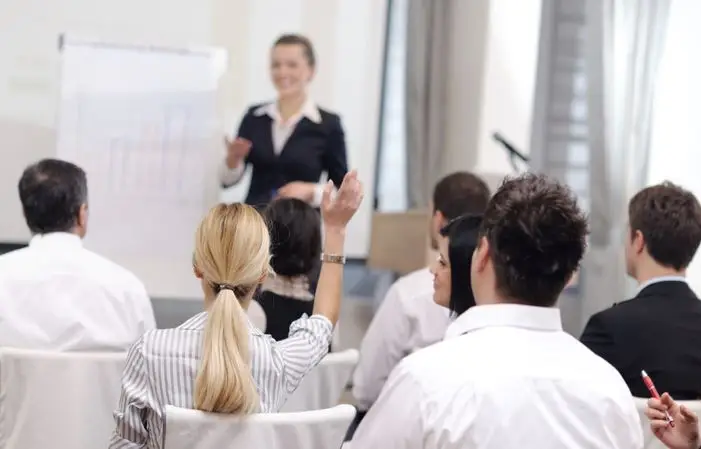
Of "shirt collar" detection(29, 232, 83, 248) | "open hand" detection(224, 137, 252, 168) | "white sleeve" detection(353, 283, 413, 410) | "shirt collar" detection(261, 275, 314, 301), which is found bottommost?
"white sleeve" detection(353, 283, 413, 410)

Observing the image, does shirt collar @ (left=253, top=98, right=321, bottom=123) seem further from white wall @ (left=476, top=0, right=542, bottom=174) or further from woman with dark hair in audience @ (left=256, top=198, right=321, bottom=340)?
woman with dark hair in audience @ (left=256, top=198, right=321, bottom=340)

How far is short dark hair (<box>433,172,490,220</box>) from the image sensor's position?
10.1ft

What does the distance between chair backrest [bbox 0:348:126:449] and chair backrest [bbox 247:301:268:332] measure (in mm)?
399

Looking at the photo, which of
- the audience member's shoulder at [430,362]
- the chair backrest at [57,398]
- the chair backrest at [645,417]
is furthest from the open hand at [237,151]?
the audience member's shoulder at [430,362]

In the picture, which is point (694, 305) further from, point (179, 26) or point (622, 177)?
point (179, 26)

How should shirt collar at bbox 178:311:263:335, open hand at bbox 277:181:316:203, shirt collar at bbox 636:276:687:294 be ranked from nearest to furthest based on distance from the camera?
shirt collar at bbox 178:311:263:335 → shirt collar at bbox 636:276:687:294 → open hand at bbox 277:181:316:203

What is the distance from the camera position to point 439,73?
4797 mm

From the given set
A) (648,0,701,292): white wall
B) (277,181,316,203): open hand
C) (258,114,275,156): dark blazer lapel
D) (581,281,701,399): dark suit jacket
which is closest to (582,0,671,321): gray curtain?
(648,0,701,292): white wall

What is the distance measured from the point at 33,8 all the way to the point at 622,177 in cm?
267

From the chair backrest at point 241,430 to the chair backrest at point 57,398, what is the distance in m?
0.50

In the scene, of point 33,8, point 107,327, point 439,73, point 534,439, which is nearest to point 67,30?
point 33,8

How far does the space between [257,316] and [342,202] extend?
56 cm

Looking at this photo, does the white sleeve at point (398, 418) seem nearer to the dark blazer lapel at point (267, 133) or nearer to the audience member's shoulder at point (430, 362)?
the audience member's shoulder at point (430, 362)

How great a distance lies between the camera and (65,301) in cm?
246
